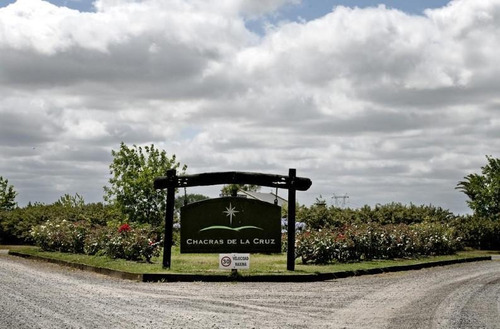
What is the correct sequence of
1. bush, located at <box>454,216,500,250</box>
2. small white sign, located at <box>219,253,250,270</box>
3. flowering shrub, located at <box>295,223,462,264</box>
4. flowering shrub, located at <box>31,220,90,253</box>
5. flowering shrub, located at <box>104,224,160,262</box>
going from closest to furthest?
1. small white sign, located at <box>219,253,250,270</box>
2. flowering shrub, located at <box>104,224,160,262</box>
3. flowering shrub, located at <box>295,223,462,264</box>
4. flowering shrub, located at <box>31,220,90,253</box>
5. bush, located at <box>454,216,500,250</box>

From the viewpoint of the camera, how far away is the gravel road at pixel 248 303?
10602 millimetres

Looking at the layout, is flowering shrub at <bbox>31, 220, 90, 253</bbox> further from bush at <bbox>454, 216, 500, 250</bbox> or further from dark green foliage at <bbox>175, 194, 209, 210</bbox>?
bush at <bbox>454, 216, 500, 250</bbox>

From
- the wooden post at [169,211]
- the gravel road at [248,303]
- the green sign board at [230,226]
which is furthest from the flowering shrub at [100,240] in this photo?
the gravel road at [248,303]

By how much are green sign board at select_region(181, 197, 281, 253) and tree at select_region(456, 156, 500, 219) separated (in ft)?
87.0

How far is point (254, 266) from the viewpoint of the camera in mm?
20922

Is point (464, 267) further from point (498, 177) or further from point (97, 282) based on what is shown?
point (498, 177)

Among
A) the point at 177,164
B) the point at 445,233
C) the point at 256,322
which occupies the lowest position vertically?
the point at 256,322

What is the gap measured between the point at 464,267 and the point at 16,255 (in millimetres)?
16894

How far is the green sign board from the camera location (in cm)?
1955

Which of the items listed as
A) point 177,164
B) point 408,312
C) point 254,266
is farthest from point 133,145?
point 408,312

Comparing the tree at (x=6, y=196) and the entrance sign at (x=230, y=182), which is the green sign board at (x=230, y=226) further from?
the tree at (x=6, y=196)

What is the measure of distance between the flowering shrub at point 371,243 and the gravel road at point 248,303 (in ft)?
10.5

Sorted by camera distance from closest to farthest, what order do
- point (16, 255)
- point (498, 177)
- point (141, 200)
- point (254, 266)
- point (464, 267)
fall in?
1. point (254, 266)
2. point (464, 267)
3. point (16, 255)
4. point (141, 200)
5. point (498, 177)

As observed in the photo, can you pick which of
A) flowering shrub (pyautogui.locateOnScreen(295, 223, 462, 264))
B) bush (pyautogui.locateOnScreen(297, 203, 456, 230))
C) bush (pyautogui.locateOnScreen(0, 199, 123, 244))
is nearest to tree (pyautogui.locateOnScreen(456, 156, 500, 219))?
bush (pyautogui.locateOnScreen(297, 203, 456, 230))
